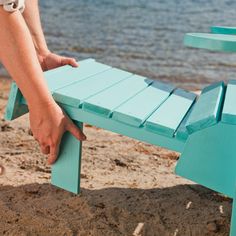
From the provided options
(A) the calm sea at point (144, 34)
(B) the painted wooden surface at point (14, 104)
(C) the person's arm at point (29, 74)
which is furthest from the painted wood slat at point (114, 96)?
(A) the calm sea at point (144, 34)

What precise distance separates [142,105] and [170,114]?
120mm

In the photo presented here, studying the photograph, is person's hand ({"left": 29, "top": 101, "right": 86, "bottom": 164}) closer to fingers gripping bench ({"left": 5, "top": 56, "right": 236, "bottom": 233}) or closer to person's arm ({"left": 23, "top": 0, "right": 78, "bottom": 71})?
fingers gripping bench ({"left": 5, "top": 56, "right": 236, "bottom": 233})

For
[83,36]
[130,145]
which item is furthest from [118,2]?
[130,145]

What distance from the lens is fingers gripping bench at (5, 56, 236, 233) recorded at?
6.84 feet

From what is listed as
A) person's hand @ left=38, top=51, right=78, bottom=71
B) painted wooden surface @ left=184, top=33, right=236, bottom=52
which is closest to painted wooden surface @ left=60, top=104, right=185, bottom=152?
painted wooden surface @ left=184, top=33, right=236, bottom=52

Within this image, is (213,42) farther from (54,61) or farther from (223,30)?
(54,61)

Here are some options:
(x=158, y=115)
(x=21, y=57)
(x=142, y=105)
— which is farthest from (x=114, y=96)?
(x=21, y=57)

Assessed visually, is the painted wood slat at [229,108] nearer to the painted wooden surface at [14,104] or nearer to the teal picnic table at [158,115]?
the teal picnic table at [158,115]

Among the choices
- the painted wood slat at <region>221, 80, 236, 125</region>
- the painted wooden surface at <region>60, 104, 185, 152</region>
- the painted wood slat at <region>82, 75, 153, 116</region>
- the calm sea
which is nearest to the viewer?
the painted wood slat at <region>221, 80, 236, 125</region>

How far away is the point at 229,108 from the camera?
6.97 feet

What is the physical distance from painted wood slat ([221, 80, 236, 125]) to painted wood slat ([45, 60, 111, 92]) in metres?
0.67

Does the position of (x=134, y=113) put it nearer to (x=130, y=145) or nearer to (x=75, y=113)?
(x=75, y=113)

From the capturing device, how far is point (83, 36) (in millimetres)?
8117

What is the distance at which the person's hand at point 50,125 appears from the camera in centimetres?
224
